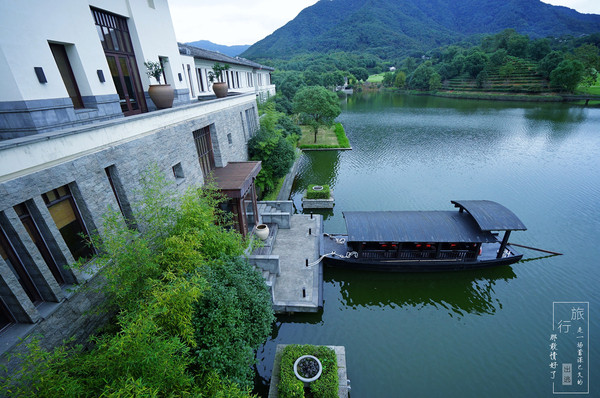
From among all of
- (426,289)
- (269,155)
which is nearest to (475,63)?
(269,155)

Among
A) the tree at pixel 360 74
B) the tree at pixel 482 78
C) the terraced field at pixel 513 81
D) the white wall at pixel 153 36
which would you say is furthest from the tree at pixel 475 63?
the white wall at pixel 153 36

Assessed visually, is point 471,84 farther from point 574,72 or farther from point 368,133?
point 368,133

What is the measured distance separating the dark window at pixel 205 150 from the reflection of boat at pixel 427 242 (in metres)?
7.78

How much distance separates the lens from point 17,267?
19.7 ft

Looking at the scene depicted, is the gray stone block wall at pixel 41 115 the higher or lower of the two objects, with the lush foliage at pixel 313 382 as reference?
higher

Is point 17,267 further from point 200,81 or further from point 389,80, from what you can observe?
point 389,80

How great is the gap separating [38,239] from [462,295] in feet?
53.6

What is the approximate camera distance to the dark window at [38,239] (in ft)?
19.6

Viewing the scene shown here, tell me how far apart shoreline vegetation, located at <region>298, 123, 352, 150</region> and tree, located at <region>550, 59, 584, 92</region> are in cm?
6090

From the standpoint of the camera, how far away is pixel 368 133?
140 ft

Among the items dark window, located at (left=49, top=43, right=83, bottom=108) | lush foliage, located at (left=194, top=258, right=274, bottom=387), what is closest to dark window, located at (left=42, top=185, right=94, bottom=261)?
lush foliage, located at (left=194, top=258, right=274, bottom=387)

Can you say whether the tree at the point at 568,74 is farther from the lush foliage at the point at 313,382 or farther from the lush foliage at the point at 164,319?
the lush foliage at the point at 164,319

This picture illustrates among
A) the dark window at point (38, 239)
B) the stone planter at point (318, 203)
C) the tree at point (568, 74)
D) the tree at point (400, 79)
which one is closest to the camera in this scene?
the dark window at point (38, 239)

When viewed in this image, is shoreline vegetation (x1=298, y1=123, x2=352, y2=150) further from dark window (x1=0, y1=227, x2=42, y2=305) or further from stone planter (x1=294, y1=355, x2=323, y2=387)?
dark window (x1=0, y1=227, x2=42, y2=305)
